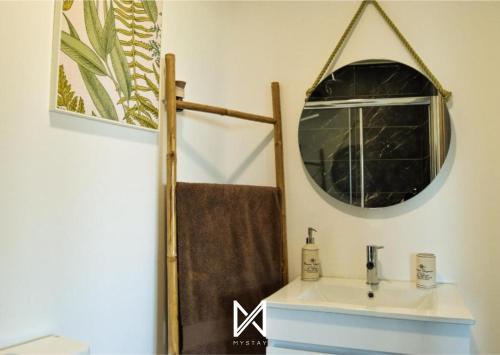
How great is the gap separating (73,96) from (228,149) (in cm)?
86

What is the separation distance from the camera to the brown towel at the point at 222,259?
1.38 meters

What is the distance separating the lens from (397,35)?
168 cm

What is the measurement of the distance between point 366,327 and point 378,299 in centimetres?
31

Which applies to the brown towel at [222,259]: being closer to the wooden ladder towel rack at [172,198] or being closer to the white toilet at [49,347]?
the wooden ladder towel rack at [172,198]

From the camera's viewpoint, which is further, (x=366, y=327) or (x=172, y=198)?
(x=172, y=198)

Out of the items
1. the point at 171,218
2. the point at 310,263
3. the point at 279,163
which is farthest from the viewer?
the point at 279,163

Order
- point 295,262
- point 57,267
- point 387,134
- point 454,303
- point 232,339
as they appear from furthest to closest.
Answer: point 295,262 → point 387,134 → point 232,339 → point 454,303 → point 57,267

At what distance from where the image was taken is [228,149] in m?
1.86

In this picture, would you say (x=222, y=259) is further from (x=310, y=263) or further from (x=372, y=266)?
(x=372, y=266)

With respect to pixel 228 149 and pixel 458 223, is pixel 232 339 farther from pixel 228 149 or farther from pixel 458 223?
pixel 458 223

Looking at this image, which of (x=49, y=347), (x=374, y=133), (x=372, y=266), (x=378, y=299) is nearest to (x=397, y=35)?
(x=374, y=133)

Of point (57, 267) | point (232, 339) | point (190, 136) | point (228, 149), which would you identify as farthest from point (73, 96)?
point (232, 339)

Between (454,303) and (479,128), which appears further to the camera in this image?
(479,128)

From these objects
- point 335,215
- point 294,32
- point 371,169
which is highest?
point 294,32
